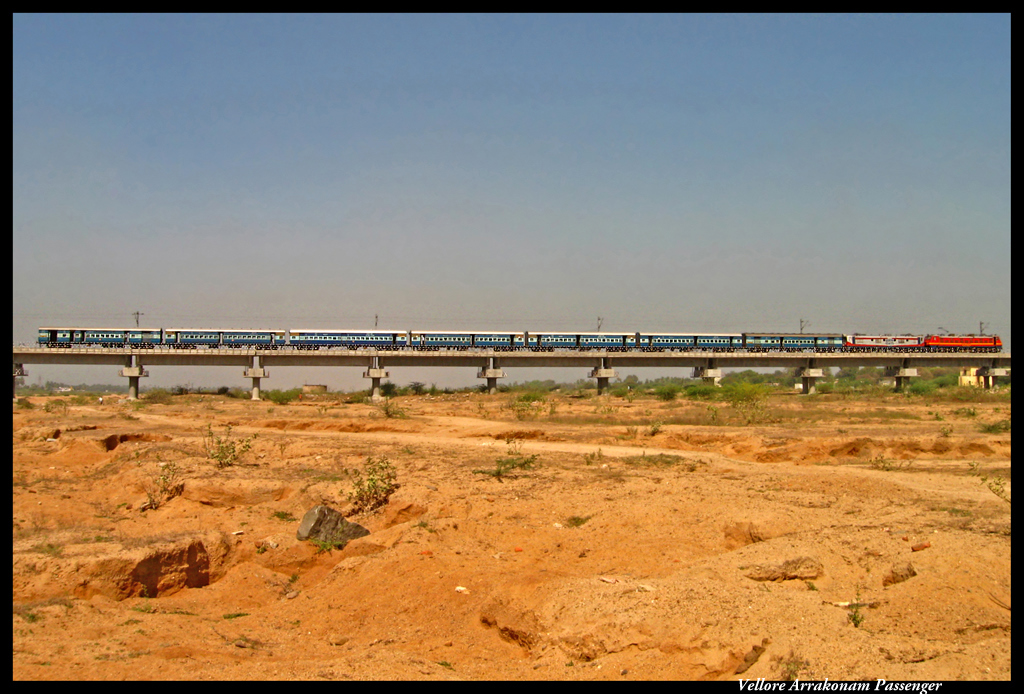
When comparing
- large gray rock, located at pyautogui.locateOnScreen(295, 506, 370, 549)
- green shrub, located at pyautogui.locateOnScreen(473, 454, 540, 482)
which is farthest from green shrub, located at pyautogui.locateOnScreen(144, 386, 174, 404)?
large gray rock, located at pyautogui.locateOnScreen(295, 506, 370, 549)

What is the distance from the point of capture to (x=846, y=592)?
1002 cm

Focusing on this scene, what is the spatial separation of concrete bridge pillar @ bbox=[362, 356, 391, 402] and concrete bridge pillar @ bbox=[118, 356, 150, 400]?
1704cm

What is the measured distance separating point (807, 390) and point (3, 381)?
66.1 metres

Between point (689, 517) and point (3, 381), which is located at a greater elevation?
point (3, 381)

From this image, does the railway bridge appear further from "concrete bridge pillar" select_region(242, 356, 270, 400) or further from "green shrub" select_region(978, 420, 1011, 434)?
"green shrub" select_region(978, 420, 1011, 434)

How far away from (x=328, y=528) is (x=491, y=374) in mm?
47625

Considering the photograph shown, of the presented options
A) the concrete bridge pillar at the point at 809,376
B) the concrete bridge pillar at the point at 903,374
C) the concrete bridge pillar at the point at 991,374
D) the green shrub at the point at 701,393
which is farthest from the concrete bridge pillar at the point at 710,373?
the concrete bridge pillar at the point at 991,374

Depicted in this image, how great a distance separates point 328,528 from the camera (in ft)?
46.3

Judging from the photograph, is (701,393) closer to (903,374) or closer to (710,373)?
(710,373)

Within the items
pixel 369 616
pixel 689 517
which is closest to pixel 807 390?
pixel 689 517

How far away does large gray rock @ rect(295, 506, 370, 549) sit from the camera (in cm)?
1395

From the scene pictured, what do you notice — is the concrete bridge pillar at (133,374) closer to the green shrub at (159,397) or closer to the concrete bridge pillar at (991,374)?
the green shrub at (159,397)

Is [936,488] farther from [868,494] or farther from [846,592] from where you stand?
[846,592]

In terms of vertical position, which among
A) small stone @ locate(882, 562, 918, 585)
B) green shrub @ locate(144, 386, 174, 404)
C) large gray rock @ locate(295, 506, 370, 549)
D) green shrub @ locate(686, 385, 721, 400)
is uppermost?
small stone @ locate(882, 562, 918, 585)
